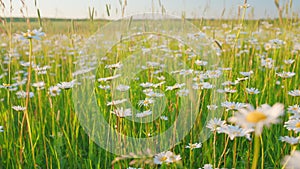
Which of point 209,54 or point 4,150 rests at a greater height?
point 209,54

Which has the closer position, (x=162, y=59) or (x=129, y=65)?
(x=129, y=65)

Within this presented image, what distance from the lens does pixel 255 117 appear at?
0.39m

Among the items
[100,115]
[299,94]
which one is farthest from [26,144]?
[299,94]

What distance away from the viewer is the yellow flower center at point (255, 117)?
382mm

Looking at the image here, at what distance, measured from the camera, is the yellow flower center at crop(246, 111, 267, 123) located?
38cm

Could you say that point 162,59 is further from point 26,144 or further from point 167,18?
point 26,144

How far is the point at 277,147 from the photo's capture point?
4.50 ft

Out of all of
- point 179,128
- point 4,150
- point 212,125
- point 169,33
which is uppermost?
point 169,33

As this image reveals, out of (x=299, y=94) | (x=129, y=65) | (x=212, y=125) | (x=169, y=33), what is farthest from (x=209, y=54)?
(x=212, y=125)

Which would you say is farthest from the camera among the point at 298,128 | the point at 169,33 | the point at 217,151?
the point at 169,33

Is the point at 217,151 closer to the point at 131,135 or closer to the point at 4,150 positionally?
the point at 131,135

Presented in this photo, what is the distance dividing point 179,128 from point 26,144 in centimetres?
72

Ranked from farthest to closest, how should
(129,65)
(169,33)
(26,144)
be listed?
(169,33)
(129,65)
(26,144)

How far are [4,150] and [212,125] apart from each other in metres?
0.94
